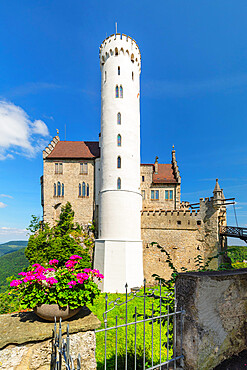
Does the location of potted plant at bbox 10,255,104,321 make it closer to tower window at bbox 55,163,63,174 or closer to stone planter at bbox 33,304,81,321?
stone planter at bbox 33,304,81,321

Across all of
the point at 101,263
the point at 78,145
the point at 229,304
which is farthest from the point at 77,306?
the point at 78,145

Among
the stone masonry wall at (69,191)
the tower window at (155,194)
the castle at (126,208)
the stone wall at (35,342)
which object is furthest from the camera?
the tower window at (155,194)

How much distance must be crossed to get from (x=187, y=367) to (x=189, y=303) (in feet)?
3.73

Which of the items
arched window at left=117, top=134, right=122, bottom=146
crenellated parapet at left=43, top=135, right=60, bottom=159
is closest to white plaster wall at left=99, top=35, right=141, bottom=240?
arched window at left=117, top=134, right=122, bottom=146

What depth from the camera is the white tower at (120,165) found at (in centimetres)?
2202

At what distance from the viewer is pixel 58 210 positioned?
28609 millimetres

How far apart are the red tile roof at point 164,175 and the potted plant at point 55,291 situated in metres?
26.7

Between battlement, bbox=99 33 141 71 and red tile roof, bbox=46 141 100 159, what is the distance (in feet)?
38.6

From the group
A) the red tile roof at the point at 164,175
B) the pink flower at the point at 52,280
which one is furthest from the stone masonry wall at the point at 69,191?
the pink flower at the point at 52,280

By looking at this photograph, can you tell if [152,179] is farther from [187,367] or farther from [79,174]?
[187,367]

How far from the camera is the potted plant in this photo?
3.07m

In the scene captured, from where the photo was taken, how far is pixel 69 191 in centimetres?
2886

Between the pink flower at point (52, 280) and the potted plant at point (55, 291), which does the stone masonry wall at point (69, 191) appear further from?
the pink flower at point (52, 280)

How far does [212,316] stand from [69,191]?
27234 mm
